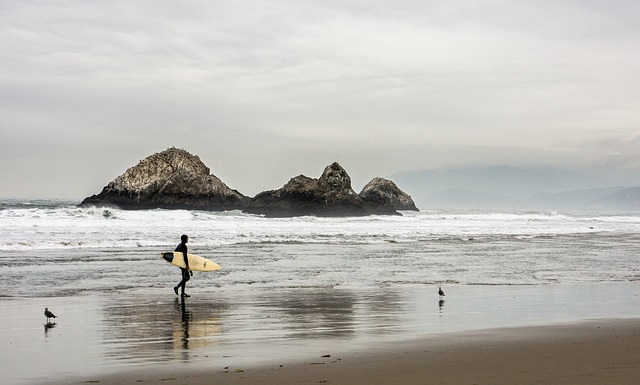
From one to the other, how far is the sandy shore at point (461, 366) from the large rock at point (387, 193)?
9365 cm

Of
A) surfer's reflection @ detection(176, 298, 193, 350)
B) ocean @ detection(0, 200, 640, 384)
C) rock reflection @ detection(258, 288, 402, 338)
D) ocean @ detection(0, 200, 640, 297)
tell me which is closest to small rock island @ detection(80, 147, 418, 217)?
ocean @ detection(0, 200, 640, 297)

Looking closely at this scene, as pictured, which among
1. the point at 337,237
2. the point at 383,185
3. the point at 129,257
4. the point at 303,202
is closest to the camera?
the point at 129,257

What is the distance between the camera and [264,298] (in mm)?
15023

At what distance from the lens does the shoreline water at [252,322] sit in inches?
332

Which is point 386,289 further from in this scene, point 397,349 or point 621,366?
point 621,366

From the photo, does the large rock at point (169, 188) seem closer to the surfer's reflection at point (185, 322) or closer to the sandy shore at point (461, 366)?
the surfer's reflection at point (185, 322)

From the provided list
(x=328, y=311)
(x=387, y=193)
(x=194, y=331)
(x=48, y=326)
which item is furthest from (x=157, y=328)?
(x=387, y=193)

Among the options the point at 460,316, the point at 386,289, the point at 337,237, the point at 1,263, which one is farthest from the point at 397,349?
the point at 337,237

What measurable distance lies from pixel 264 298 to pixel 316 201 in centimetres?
6294

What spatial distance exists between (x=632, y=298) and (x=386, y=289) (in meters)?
5.85

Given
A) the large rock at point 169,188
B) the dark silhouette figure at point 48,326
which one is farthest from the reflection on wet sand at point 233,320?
the large rock at point 169,188

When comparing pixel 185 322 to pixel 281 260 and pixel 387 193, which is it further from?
pixel 387 193

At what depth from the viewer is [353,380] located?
7.12 m

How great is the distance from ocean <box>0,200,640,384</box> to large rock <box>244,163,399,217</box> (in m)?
45.0
